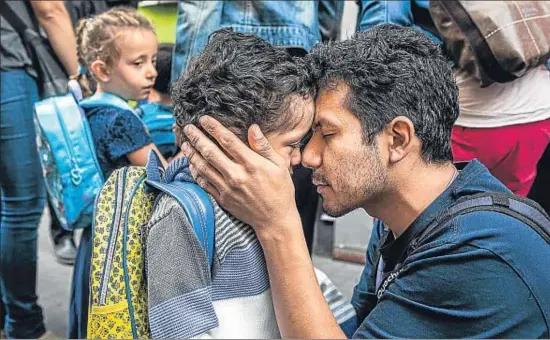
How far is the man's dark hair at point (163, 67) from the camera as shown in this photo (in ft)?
10.0

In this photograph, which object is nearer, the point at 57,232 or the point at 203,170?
the point at 203,170

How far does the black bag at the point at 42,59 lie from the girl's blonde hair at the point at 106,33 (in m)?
0.42

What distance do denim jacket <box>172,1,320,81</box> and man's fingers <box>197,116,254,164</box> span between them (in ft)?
3.55

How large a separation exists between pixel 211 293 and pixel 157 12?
1.97 meters

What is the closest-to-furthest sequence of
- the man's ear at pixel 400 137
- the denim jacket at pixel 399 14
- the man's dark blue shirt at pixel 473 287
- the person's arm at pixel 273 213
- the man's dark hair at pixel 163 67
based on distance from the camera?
the man's dark blue shirt at pixel 473 287
the person's arm at pixel 273 213
the man's ear at pixel 400 137
the denim jacket at pixel 399 14
the man's dark hair at pixel 163 67

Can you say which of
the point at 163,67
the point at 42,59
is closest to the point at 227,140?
the point at 163,67

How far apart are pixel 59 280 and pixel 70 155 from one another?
204cm

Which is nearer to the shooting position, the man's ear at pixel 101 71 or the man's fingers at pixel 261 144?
the man's fingers at pixel 261 144

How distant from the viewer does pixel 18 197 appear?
9.70 feet

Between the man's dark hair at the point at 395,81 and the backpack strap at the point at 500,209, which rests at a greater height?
the man's dark hair at the point at 395,81

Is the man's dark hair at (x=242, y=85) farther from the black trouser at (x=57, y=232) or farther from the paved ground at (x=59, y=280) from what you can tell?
the black trouser at (x=57, y=232)

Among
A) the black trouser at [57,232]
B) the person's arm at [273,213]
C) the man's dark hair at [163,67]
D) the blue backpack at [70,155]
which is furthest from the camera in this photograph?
the black trouser at [57,232]

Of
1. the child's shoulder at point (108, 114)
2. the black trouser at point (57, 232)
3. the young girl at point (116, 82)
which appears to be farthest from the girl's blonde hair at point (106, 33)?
the black trouser at point (57, 232)

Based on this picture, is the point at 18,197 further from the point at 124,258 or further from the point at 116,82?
the point at 124,258
